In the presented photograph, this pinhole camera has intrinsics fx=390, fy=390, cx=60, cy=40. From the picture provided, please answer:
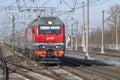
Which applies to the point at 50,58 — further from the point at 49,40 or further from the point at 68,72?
the point at 68,72

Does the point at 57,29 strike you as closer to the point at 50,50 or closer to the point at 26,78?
the point at 50,50

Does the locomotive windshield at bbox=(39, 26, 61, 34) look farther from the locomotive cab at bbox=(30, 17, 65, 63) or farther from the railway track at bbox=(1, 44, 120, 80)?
the railway track at bbox=(1, 44, 120, 80)

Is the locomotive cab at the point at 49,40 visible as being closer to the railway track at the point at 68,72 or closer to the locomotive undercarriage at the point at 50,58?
the locomotive undercarriage at the point at 50,58

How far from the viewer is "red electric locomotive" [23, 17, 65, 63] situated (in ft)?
87.3

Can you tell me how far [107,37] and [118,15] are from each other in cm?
2130

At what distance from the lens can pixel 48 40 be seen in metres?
26.7

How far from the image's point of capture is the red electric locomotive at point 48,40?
26609 millimetres

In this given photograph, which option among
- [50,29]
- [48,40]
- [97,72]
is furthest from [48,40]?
[97,72]

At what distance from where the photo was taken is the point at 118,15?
304 feet

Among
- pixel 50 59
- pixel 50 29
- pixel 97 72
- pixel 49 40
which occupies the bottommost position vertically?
pixel 97 72

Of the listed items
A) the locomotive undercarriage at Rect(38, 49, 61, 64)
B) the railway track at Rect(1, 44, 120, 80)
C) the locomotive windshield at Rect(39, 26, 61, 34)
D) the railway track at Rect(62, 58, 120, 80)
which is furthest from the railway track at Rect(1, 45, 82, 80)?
the locomotive windshield at Rect(39, 26, 61, 34)

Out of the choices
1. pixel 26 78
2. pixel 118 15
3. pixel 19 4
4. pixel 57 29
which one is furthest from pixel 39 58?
pixel 118 15

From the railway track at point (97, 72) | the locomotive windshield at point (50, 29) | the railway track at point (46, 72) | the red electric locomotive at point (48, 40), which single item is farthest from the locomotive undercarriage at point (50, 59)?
the railway track at point (97, 72)

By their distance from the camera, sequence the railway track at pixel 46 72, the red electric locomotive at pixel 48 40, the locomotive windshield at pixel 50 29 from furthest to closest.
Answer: the locomotive windshield at pixel 50 29 → the red electric locomotive at pixel 48 40 → the railway track at pixel 46 72
